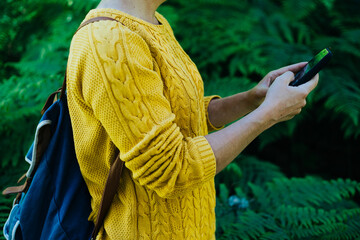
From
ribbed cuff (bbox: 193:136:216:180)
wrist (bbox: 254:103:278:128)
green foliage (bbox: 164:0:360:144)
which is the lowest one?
green foliage (bbox: 164:0:360:144)

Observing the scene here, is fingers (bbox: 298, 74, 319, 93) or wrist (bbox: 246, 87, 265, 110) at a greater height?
fingers (bbox: 298, 74, 319, 93)

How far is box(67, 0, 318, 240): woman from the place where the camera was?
28.2 inches

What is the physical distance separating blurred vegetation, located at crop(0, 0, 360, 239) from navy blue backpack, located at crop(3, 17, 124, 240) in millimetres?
762

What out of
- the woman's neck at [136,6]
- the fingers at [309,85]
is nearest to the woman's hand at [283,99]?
the fingers at [309,85]

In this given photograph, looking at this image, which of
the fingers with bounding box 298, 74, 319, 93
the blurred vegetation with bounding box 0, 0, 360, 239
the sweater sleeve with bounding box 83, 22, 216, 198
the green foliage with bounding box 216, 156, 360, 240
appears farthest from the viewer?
the blurred vegetation with bounding box 0, 0, 360, 239

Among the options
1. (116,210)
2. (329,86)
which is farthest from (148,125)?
(329,86)

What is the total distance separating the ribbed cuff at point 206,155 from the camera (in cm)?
78

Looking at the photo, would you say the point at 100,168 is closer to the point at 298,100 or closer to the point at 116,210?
the point at 116,210

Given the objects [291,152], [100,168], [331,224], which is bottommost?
[291,152]

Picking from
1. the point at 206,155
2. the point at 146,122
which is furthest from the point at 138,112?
the point at 206,155

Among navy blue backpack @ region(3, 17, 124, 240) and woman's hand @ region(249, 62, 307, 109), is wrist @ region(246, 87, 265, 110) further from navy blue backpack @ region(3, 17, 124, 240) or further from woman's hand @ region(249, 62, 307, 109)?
navy blue backpack @ region(3, 17, 124, 240)

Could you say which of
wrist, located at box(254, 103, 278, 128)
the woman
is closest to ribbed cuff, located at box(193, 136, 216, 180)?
the woman

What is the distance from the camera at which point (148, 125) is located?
0.73 meters

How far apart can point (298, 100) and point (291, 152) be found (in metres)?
2.07
